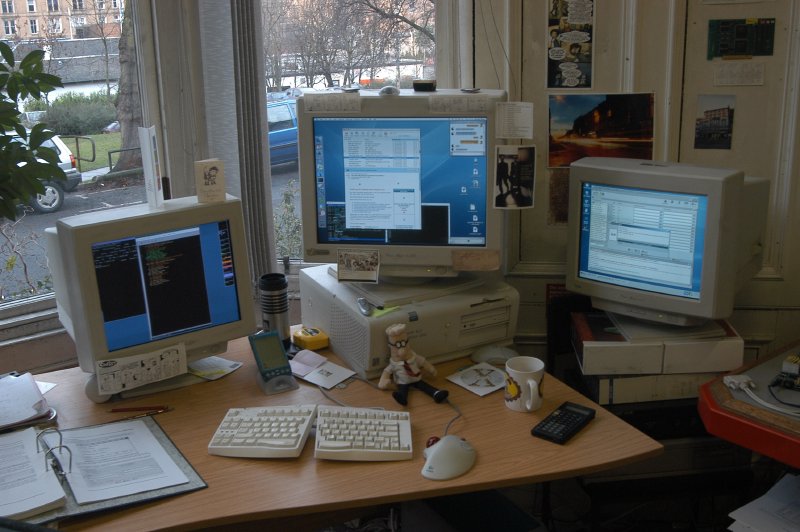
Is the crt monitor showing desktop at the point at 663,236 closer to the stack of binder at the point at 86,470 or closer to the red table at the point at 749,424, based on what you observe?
the red table at the point at 749,424

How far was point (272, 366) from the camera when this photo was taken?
2.02 meters

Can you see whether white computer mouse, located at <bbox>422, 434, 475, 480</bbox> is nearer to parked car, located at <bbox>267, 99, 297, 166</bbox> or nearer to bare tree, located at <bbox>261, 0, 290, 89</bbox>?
parked car, located at <bbox>267, 99, 297, 166</bbox>

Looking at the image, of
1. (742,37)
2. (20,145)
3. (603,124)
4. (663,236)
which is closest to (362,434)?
(663,236)

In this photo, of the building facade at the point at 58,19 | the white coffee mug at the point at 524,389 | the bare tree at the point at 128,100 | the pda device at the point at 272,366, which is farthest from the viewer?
the bare tree at the point at 128,100

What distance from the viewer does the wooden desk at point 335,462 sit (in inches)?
61.4

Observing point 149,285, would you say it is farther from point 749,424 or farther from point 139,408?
point 749,424

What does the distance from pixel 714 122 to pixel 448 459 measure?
1340 mm

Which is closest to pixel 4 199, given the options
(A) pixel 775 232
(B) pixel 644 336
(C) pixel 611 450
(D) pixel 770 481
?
(C) pixel 611 450

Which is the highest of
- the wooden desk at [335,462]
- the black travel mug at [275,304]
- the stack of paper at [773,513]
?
the black travel mug at [275,304]

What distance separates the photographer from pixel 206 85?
2.50m

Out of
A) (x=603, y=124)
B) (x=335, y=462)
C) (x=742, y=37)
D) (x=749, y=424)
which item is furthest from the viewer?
(x=603, y=124)

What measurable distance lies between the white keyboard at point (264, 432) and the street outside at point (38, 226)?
982 millimetres

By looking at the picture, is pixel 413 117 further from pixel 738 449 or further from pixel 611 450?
pixel 738 449

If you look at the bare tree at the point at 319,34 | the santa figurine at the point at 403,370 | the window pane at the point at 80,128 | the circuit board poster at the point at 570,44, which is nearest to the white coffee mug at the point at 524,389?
the santa figurine at the point at 403,370
